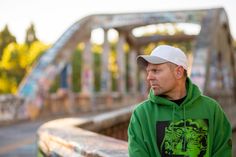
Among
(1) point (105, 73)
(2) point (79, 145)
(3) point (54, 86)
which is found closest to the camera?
(2) point (79, 145)

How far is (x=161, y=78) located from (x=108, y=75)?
21.7 m

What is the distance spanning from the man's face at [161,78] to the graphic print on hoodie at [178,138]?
0.16 metres

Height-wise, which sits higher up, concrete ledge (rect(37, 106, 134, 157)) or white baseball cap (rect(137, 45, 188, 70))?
white baseball cap (rect(137, 45, 188, 70))

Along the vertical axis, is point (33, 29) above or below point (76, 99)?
above

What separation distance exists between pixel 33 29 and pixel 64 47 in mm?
34740

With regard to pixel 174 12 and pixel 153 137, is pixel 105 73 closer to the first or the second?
pixel 174 12

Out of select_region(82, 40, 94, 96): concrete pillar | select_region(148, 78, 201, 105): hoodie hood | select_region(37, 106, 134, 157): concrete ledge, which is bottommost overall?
select_region(82, 40, 94, 96): concrete pillar

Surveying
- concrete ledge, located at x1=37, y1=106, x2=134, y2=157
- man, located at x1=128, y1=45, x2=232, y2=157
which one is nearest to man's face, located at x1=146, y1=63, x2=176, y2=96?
man, located at x1=128, y1=45, x2=232, y2=157

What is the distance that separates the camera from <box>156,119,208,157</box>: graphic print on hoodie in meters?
2.22

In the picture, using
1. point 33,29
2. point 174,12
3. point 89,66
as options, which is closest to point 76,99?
point 89,66

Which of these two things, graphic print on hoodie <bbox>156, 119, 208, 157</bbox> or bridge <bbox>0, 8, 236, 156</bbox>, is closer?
graphic print on hoodie <bbox>156, 119, 208, 157</bbox>

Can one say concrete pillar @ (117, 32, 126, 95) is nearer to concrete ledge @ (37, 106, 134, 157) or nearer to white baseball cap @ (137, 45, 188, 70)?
concrete ledge @ (37, 106, 134, 157)

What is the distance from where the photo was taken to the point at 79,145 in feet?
10.9

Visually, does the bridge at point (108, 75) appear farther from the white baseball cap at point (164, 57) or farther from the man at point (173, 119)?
the white baseball cap at point (164, 57)
